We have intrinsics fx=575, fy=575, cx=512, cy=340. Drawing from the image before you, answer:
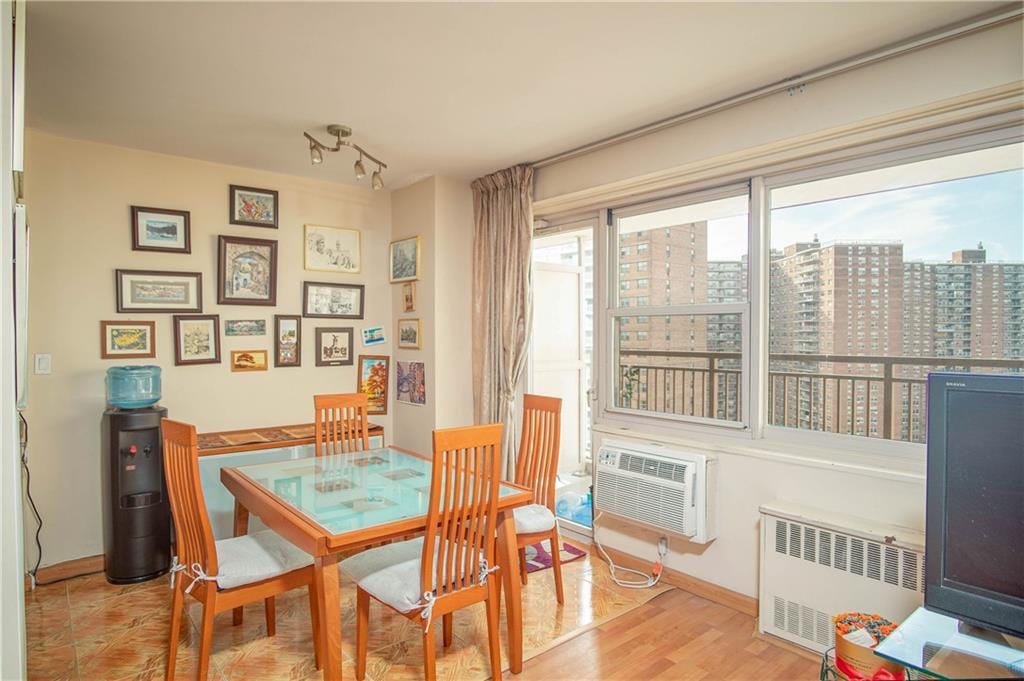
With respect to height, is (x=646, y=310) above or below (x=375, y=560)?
above

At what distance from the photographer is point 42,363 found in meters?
3.18

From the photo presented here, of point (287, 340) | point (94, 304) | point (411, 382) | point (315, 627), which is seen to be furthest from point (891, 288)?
point (94, 304)

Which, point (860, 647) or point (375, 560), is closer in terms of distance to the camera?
point (860, 647)

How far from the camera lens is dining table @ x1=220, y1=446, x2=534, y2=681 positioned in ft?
6.43

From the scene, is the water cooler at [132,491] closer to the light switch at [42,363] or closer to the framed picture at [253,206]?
the light switch at [42,363]

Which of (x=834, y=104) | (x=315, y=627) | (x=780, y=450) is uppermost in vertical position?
(x=834, y=104)

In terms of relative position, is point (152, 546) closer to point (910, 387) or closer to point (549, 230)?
point (549, 230)

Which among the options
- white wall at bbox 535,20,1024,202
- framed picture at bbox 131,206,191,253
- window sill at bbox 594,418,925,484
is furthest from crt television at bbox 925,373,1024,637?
framed picture at bbox 131,206,191,253

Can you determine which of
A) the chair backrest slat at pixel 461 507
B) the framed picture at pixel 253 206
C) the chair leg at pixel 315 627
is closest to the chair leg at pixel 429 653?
the chair backrest slat at pixel 461 507

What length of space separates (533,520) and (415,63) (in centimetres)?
215

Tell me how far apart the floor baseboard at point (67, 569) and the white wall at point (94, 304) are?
0.04m

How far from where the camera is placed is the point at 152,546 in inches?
126

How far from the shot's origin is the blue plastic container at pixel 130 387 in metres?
3.26

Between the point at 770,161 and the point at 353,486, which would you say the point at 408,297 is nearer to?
the point at 353,486
